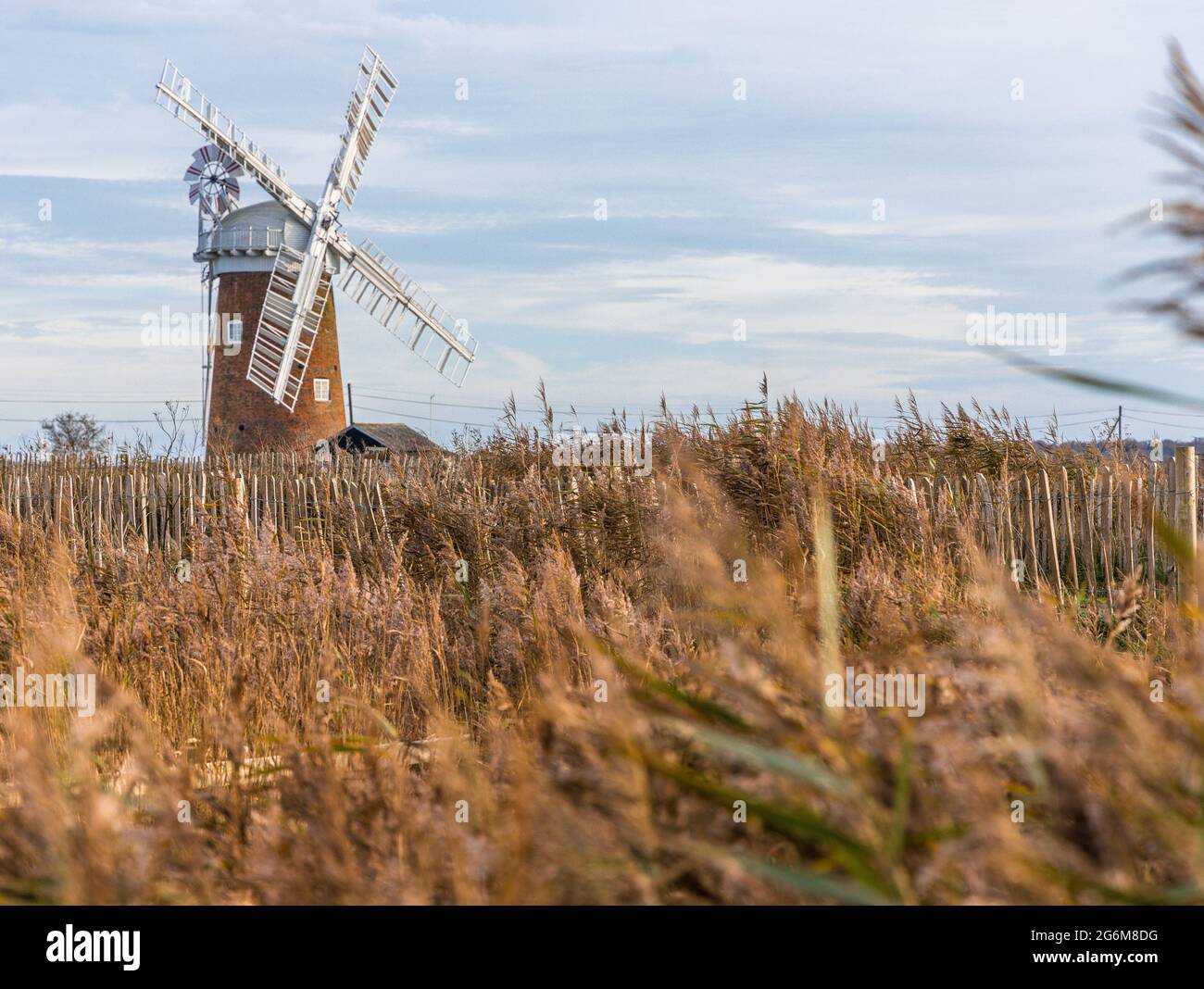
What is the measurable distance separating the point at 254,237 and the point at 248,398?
3.81 metres

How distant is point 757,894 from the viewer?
52.5 inches

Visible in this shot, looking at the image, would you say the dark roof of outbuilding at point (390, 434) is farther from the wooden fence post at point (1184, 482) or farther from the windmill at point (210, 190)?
the wooden fence post at point (1184, 482)

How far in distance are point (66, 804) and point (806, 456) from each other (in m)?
6.58

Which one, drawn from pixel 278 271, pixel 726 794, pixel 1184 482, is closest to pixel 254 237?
pixel 278 271

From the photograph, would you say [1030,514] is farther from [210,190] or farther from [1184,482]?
[210,190]

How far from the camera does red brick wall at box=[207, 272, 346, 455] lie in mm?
26516

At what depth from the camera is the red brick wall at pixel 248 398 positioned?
87.0ft

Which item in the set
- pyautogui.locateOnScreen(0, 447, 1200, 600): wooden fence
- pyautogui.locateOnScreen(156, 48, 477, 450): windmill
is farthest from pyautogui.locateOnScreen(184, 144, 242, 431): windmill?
pyautogui.locateOnScreen(0, 447, 1200, 600): wooden fence

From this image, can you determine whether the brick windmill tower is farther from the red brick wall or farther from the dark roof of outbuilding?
the dark roof of outbuilding

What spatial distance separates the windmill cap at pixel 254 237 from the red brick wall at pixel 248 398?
0.30 meters

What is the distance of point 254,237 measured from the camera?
87.1 ft

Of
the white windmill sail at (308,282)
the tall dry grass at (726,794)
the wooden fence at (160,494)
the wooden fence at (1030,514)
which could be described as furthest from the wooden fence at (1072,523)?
the white windmill sail at (308,282)

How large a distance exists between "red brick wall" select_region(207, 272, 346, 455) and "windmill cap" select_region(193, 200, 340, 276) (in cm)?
30
